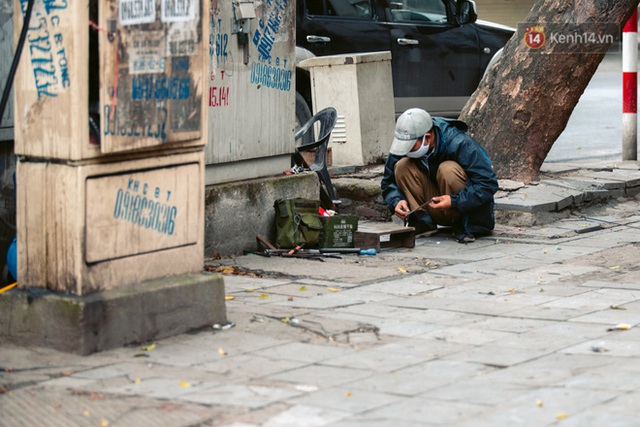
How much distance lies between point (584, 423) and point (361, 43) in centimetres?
797

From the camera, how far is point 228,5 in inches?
324

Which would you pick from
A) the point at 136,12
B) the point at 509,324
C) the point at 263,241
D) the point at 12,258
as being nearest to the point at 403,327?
the point at 509,324

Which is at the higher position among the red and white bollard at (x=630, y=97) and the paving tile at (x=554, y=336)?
the red and white bollard at (x=630, y=97)

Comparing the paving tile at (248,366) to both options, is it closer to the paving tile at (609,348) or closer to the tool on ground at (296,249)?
the paving tile at (609,348)

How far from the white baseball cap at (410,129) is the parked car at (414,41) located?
2.62 meters

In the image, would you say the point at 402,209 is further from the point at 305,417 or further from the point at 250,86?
the point at 305,417

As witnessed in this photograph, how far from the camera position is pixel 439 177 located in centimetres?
886

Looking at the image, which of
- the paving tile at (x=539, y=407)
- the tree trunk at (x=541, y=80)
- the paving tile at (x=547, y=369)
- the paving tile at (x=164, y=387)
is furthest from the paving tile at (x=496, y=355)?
the tree trunk at (x=541, y=80)

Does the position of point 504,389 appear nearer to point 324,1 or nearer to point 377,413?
point 377,413

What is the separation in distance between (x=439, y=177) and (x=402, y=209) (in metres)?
0.36

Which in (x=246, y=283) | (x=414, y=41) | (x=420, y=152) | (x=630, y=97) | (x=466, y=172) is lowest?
(x=246, y=283)

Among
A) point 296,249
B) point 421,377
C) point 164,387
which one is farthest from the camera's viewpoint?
point 296,249

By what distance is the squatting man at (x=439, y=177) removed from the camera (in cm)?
868

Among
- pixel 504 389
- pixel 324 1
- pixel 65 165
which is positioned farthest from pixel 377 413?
pixel 324 1
